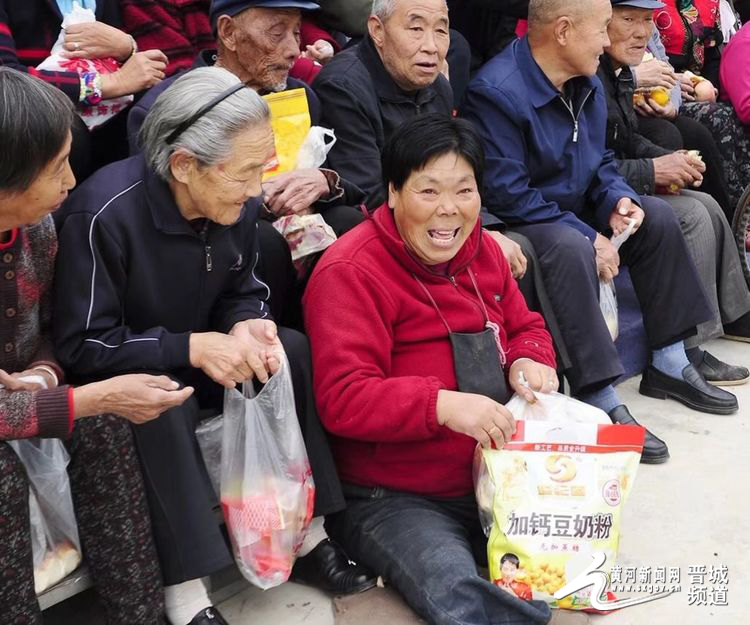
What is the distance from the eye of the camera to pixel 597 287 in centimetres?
394

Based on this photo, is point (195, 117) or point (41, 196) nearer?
point (41, 196)

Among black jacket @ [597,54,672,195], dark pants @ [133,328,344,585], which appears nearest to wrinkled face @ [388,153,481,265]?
dark pants @ [133,328,344,585]

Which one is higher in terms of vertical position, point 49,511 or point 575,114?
point 575,114

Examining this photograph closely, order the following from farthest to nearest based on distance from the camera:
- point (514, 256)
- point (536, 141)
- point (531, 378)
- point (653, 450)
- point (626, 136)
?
point (626, 136), point (536, 141), point (653, 450), point (514, 256), point (531, 378)

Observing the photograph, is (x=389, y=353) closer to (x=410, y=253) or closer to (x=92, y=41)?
(x=410, y=253)

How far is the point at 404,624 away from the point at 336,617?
196 mm

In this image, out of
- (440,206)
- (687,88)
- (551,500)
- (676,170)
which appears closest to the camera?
(551,500)

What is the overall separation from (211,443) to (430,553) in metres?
0.65

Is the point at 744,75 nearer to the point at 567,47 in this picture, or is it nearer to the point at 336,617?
the point at 567,47

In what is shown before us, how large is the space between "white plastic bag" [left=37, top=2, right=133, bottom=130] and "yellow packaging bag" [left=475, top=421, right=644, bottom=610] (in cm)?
166

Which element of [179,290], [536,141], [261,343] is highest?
[536,141]

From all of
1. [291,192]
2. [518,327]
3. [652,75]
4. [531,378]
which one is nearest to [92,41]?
[291,192]

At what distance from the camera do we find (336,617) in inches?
111

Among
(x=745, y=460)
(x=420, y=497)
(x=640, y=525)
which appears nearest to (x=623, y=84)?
(x=745, y=460)
